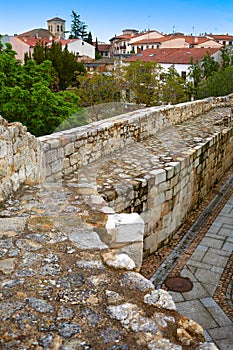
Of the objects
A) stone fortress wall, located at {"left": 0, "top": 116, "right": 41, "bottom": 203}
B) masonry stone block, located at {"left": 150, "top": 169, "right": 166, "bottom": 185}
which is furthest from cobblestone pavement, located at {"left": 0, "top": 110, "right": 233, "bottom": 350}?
masonry stone block, located at {"left": 150, "top": 169, "right": 166, "bottom": 185}

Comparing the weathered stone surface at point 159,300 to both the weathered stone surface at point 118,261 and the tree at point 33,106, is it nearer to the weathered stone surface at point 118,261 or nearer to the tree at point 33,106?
the weathered stone surface at point 118,261

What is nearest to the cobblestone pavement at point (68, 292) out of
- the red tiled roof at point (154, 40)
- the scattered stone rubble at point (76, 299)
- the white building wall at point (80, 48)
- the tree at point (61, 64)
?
the scattered stone rubble at point (76, 299)

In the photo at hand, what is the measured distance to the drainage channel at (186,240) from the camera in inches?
240

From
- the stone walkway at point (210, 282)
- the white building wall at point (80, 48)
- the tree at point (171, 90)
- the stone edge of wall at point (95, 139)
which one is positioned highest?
the white building wall at point (80, 48)

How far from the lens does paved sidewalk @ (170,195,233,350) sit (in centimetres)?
496

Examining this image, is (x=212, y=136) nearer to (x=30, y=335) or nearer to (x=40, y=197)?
(x=40, y=197)

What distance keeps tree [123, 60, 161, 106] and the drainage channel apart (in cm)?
1215

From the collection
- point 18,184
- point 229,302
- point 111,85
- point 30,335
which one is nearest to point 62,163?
point 18,184

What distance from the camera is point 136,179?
6.12 m

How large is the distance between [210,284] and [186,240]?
148cm

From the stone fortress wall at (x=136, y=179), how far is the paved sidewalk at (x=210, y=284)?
2.27ft

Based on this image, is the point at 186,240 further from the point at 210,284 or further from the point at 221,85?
the point at 221,85

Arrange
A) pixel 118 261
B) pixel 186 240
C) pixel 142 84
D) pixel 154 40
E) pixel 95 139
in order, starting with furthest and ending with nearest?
pixel 154 40, pixel 142 84, pixel 186 240, pixel 95 139, pixel 118 261

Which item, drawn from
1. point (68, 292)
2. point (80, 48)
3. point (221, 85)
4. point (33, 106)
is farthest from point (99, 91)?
point (80, 48)
